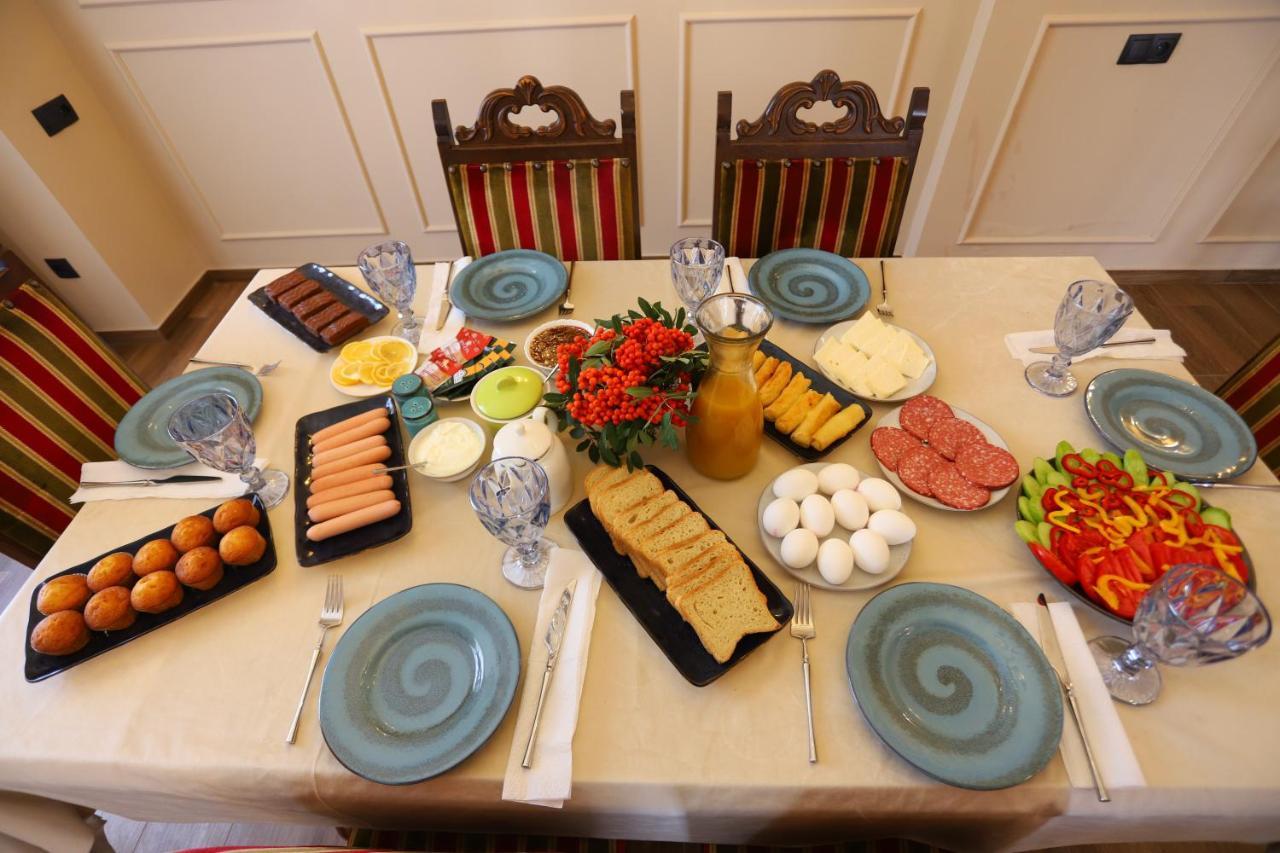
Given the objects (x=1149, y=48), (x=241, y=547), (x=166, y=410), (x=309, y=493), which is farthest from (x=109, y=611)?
(x=1149, y=48)

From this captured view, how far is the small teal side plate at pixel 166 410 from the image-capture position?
1047 mm

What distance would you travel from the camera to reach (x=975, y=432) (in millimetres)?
997

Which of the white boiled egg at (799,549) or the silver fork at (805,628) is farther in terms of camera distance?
the white boiled egg at (799,549)

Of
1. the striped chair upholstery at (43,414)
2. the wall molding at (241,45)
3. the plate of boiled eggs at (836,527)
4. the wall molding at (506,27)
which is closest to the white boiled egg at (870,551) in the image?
the plate of boiled eggs at (836,527)

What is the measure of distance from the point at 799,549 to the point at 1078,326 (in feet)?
2.07

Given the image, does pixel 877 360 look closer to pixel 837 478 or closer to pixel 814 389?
pixel 814 389

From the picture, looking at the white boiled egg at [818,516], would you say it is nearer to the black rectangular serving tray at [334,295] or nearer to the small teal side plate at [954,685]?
the small teal side plate at [954,685]

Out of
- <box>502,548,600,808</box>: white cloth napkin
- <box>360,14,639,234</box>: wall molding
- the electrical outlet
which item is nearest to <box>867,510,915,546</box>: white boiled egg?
<box>502,548,600,808</box>: white cloth napkin

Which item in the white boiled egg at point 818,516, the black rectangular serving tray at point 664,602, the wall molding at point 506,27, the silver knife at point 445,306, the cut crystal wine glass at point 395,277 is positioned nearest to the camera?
the black rectangular serving tray at point 664,602

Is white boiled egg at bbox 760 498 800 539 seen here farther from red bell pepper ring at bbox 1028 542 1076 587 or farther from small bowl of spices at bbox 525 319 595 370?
small bowl of spices at bbox 525 319 595 370

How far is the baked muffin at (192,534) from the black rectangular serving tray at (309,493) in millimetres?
112

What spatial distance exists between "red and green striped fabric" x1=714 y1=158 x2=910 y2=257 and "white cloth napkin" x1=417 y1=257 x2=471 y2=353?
64 cm

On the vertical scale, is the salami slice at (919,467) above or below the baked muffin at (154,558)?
below

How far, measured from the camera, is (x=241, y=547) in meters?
0.89
